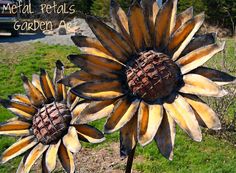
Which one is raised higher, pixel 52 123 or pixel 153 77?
pixel 153 77

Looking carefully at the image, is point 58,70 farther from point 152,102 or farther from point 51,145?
point 152,102

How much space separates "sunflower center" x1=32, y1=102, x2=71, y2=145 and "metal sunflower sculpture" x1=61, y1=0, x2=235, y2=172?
232mm

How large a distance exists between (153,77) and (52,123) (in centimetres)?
39

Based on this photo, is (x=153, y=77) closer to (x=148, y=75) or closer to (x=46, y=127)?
(x=148, y=75)

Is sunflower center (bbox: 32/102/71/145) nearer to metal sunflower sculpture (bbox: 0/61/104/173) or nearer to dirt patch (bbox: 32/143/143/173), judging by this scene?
metal sunflower sculpture (bbox: 0/61/104/173)

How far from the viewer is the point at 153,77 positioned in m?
1.20

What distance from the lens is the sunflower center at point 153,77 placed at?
3.91 feet

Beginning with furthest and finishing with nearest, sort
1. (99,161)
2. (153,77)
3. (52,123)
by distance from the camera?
(99,161)
(52,123)
(153,77)

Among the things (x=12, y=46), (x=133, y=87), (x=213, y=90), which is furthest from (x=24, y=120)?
(x=12, y=46)

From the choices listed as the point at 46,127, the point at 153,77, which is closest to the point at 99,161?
the point at 46,127

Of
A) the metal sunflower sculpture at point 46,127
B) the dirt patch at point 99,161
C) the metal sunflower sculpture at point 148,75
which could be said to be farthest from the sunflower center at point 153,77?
the dirt patch at point 99,161

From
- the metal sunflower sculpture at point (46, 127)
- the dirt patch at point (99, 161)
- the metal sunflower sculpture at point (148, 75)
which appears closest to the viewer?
the metal sunflower sculpture at point (148, 75)

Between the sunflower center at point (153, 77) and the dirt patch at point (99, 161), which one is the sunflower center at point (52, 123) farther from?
the dirt patch at point (99, 161)

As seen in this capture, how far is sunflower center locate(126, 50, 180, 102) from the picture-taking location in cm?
119
